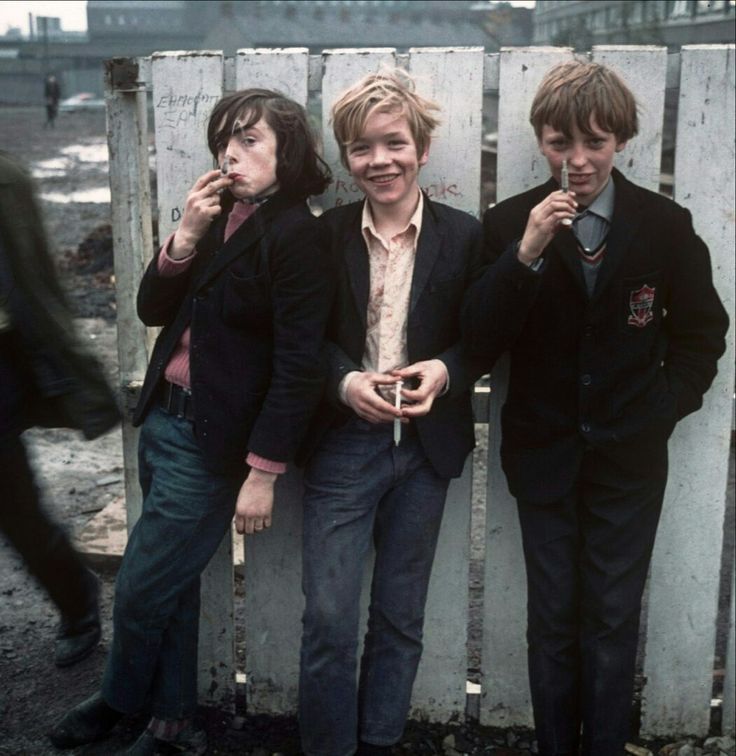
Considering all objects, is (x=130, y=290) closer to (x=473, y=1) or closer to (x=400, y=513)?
(x=400, y=513)

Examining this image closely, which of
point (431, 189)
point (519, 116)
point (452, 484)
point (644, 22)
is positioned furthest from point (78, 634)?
point (644, 22)

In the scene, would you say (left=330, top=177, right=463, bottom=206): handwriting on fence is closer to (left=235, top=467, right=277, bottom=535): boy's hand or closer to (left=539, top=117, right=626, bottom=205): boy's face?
(left=539, top=117, right=626, bottom=205): boy's face

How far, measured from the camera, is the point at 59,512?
5.45m

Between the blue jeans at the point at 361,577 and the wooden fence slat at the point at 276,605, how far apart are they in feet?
1.14

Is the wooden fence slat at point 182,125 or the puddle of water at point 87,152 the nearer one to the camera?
the wooden fence slat at point 182,125

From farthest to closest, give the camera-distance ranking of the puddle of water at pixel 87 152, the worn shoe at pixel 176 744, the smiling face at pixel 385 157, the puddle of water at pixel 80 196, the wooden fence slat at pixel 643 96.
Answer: the puddle of water at pixel 87 152 → the puddle of water at pixel 80 196 → the worn shoe at pixel 176 744 → the wooden fence slat at pixel 643 96 → the smiling face at pixel 385 157

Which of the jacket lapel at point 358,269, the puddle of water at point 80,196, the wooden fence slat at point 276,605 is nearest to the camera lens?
the jacket lapel at point 358,269

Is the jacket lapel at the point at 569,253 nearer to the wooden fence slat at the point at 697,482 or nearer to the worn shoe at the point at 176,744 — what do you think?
the wooden fence slat at the point at 697,482

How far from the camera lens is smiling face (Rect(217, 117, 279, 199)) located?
109 inches

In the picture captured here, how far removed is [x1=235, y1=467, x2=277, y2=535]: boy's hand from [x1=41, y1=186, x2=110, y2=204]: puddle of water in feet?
55.4

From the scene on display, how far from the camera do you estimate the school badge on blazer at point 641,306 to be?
→ 2.77 meters

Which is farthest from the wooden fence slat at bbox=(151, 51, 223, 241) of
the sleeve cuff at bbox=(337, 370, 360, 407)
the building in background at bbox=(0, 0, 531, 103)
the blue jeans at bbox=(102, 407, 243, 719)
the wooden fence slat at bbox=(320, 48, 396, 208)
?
the building in background at bbox=(0, 0, 531, 103)

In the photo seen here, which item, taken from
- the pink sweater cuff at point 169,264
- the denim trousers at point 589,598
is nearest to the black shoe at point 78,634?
the pink sweater cuff at point 169,264

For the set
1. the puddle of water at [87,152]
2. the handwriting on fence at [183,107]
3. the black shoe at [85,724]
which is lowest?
the puddle of water at [87,152]
